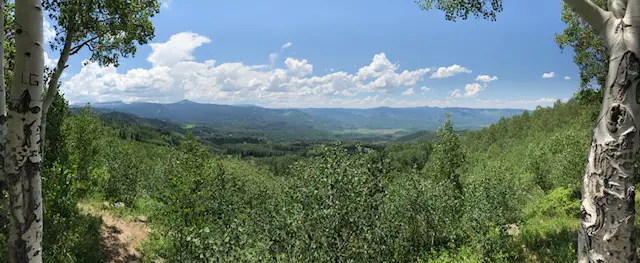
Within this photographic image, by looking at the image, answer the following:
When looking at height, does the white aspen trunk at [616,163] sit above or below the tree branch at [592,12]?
below

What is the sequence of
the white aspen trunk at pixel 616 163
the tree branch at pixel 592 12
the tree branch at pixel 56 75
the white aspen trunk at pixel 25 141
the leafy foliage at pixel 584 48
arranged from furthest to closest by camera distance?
1. the leafy foliage at pixel 584 48
2. the tree branch at pixel 56 75
3. the tree branch at pixel 592 12
4. the white aspen trunk at pixel 616 163
5. the white aspen trunk at pixel 25 141

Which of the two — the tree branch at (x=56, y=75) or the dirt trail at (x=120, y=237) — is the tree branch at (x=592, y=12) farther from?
the dirt trail at (x=120, y=237)

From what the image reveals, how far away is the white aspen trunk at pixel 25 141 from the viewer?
15.4 ft

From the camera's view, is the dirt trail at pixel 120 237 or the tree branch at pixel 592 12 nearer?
the tree branch at pixel 592 12

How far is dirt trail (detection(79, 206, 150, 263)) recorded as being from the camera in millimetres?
17234

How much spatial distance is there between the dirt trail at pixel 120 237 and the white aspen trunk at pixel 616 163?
18.9 metres

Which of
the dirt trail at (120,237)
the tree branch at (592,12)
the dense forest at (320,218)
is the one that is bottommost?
the dirt trail at (120,237)

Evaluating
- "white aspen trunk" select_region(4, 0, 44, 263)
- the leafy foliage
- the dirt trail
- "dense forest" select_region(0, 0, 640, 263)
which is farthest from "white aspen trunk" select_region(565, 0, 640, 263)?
the dirt trail

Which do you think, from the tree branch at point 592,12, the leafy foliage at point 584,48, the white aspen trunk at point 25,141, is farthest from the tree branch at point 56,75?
the leafy foliage at point 584,48

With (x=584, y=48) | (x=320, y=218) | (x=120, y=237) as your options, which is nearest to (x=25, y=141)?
(x=320, y=218)

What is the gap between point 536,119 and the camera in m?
134

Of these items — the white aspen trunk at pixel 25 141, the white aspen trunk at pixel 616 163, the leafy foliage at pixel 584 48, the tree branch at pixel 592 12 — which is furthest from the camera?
the leafy foliage at pixel 584 48

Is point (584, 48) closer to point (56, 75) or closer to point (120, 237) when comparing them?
point (56, 75)

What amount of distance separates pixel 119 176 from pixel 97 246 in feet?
68.4
